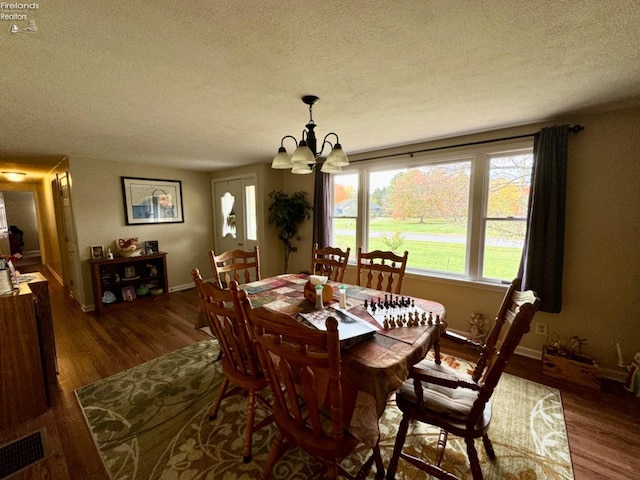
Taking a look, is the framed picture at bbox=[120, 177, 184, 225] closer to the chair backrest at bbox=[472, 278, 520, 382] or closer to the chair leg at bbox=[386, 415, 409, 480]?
the chair leg at bbox=[386, 415, 409, 480]

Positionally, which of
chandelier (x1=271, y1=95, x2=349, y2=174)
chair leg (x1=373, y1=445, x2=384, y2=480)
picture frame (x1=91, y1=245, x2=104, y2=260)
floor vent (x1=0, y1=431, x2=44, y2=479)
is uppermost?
chandelier (x1=271, y1=95, x2=349, y2=174)

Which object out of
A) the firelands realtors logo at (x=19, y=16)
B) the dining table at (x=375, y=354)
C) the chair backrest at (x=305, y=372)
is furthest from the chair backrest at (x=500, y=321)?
the firelands realtors logo at (x=19, y=16)

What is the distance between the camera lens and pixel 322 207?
3832mm

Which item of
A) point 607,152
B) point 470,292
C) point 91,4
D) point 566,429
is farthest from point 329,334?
point 607,152

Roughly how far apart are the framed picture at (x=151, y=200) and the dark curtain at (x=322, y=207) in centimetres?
270

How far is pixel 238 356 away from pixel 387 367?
890 millimetres

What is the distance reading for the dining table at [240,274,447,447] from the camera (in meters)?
1.07

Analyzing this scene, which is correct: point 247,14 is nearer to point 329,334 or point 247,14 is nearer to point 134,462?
point 329,334

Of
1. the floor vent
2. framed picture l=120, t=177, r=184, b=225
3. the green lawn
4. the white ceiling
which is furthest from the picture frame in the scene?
the green lawn

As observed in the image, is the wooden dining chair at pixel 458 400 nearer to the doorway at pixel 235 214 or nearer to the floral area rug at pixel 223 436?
the floral area rug at pixel 223 436

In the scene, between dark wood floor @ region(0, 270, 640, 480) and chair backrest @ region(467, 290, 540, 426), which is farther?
dark wood floor @ region(0, 270, 640, 480)

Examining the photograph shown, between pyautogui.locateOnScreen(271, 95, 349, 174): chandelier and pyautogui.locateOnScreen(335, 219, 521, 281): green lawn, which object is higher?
pyautogui.locateOnScreen(271, 95, 349, 174): chandelier

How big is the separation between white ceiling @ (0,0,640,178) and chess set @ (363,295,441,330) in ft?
4.78

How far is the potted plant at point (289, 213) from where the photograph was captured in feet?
13.5
